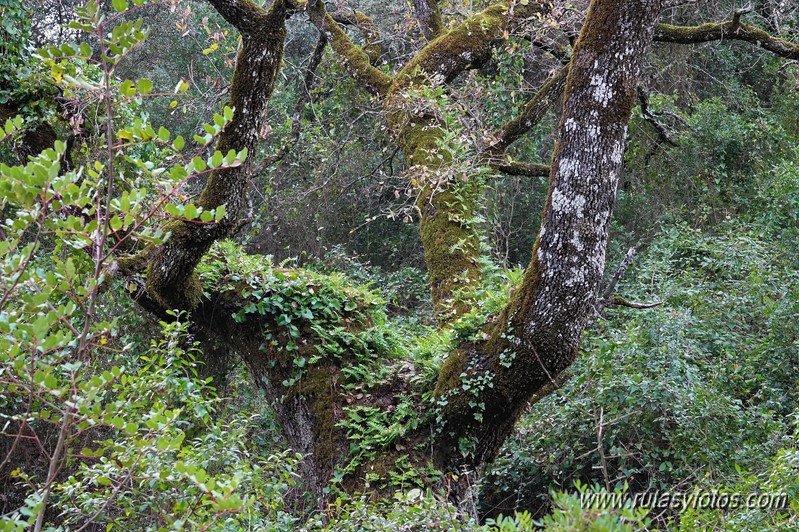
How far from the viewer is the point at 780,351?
5988 mm

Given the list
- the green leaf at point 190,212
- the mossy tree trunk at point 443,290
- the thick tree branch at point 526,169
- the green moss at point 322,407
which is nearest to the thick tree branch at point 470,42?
the mossy tree trunk at point 443,290

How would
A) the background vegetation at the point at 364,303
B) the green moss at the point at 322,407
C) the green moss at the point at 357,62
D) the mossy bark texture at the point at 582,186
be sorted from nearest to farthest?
the background vegetation at the point at 364,303 < the mossy bark texture at the point at 582,186 < the green moss at the point at 322,407 < the green moss at the point at 357,62

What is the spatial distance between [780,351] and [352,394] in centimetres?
349

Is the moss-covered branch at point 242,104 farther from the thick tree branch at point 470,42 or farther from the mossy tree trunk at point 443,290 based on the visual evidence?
the thick tree branch at point 470,42

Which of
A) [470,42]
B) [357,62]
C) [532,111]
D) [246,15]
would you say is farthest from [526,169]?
[246,15]

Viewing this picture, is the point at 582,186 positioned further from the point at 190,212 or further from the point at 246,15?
the point at 190,212

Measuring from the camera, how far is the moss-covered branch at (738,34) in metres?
6.67

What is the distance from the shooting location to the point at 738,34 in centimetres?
673

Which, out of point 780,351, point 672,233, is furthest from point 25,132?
point 672,233

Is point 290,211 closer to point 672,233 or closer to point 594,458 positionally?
point 672,233

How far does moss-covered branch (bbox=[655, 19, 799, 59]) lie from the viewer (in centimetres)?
667

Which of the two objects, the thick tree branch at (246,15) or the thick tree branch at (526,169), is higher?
the thick tree branch at (246,15)

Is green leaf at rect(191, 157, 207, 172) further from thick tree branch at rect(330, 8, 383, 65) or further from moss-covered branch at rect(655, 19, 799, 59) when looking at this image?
thick tree branch at rect(330, 8, 383, 65)

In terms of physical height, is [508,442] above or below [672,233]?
below
